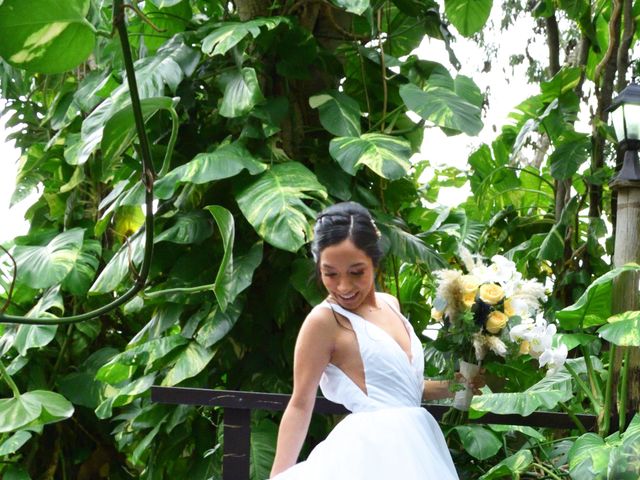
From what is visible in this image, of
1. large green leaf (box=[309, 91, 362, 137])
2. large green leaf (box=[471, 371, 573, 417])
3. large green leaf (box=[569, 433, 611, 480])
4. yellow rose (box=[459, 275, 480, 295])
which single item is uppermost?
large green leaf (box=[309, 91, 362, 137])

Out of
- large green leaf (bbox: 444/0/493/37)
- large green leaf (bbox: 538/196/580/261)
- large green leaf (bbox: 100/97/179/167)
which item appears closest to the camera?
large green leaf (bbox: 100/97/179/167)

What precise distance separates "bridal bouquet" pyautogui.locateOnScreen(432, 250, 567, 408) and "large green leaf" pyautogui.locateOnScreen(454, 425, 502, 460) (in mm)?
434

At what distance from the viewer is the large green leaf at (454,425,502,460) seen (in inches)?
111

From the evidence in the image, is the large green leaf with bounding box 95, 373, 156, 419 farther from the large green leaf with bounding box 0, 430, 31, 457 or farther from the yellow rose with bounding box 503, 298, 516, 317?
the yellow rose with bounding box 503, 298, 516, 317

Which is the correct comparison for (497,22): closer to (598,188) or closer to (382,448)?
(598,188)

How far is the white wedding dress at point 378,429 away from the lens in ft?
6.18

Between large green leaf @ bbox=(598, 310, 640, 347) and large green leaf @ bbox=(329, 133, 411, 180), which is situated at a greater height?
large green leaf @ bbox=(329, 133, 411, 180)

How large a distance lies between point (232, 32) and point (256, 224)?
26.0 inches

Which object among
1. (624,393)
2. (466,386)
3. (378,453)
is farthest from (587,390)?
(378,453)

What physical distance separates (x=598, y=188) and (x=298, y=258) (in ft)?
5.20

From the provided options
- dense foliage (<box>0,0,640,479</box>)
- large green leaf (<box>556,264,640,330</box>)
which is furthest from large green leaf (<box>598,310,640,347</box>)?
large green leaf (<box>556,264,640,330</box>)

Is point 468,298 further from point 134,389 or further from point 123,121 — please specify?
→ point 123,121

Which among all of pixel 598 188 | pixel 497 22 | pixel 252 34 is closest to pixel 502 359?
pixel 252 34

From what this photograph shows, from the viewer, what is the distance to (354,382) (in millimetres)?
1999
